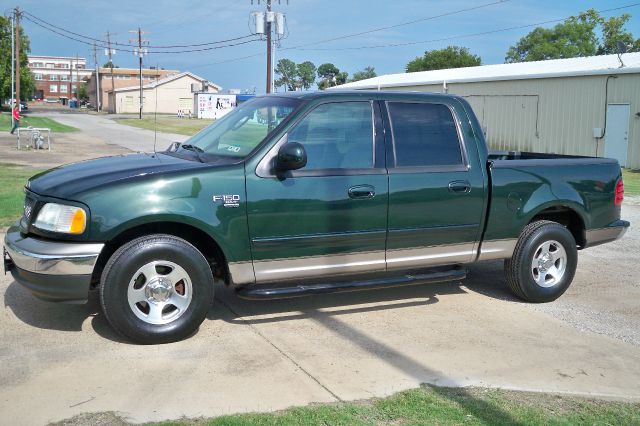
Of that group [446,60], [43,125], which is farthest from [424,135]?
[446,60]

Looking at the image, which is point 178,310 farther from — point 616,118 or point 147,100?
point 147,100

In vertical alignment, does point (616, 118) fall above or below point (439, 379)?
above

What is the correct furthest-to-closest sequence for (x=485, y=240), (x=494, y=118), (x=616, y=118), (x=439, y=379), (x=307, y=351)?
(x=494, y=118), (x=616, y=118), (x=485, y=240), (x=307, y=351), (x=439, y=379)

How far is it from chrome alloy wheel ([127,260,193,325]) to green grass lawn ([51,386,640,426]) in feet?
3.95

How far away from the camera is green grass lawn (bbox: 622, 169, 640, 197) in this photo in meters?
15.7

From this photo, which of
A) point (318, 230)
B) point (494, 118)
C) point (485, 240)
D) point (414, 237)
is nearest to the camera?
point (318, 230)

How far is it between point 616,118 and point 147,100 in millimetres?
79825

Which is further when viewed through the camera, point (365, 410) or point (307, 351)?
point (307, 351)

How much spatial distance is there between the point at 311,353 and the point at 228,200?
1293 mm

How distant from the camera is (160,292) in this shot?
16.8 feet

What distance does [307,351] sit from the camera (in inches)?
202

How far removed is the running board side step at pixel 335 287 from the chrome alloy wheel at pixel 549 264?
89 centimetres

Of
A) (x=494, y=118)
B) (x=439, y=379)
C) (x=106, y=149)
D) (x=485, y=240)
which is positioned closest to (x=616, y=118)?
(x=494, y=118)

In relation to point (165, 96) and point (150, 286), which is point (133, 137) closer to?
point (150, 286)
